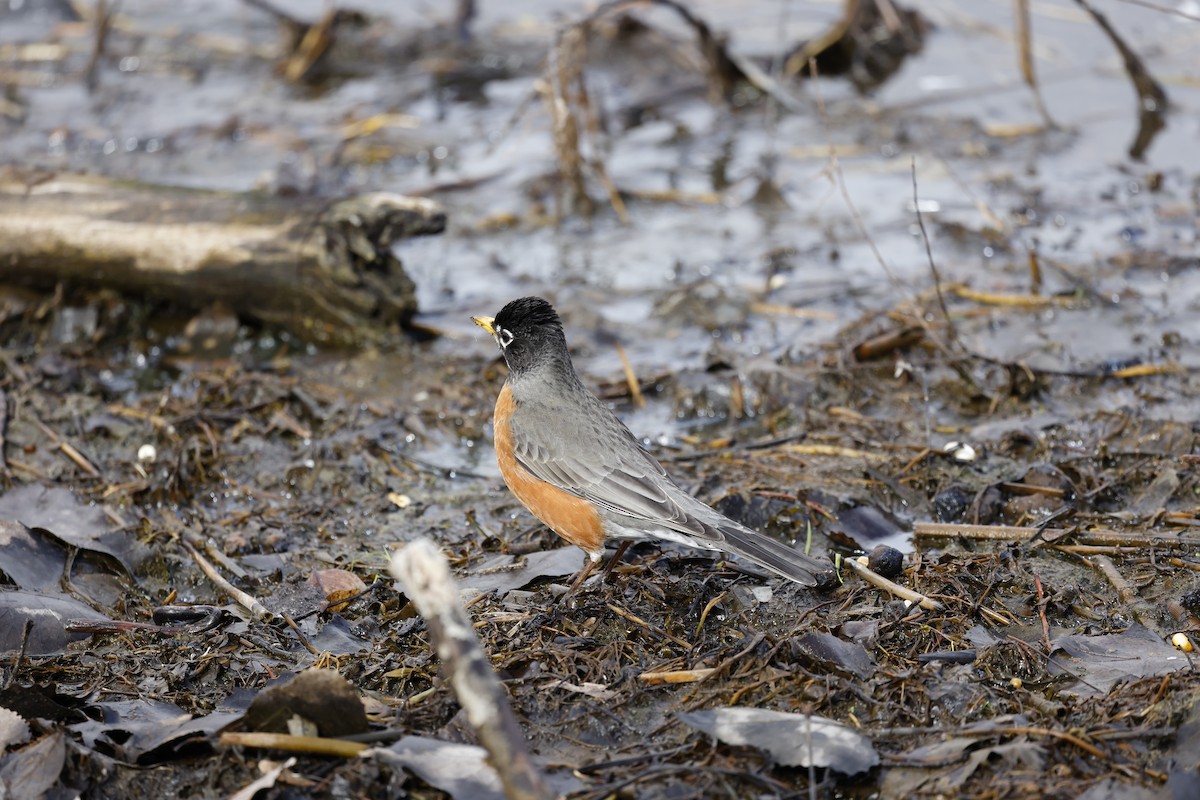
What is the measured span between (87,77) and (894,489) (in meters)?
10.1

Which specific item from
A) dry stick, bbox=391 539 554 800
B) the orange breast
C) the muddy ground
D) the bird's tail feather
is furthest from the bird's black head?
dry stick, bbox=391 539 554 800

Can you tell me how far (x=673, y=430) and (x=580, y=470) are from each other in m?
1.48

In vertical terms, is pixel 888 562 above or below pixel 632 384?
above

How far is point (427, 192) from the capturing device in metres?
9.54

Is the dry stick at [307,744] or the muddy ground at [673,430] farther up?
the dry stick at [307,744]

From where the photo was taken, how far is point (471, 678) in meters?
2.77

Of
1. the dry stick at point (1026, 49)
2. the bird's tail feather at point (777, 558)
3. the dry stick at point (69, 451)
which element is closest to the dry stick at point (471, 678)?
the bird's tail feather at point (777, 558)

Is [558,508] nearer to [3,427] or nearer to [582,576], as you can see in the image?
[582,576]

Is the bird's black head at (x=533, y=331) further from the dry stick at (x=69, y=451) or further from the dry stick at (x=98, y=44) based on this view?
the dry stick at (x=98, y=44)

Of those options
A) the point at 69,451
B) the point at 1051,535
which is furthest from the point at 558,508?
the point at 69,451

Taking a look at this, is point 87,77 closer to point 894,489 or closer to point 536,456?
point 536,456

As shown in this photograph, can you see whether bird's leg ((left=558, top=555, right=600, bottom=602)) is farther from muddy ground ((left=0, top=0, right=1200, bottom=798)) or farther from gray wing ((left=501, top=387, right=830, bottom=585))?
gray wing ((left=501, top=387, right=830, bottom=585))

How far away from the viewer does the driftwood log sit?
722cm

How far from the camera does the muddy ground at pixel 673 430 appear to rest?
377cm
